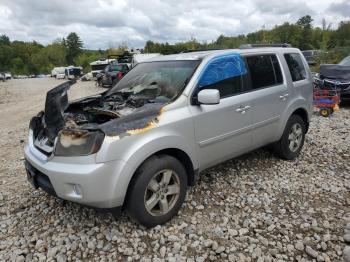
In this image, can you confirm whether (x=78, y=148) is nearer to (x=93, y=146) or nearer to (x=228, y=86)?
(x=93, y=146)

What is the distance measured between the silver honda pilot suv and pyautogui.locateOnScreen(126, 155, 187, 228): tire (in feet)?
0.03

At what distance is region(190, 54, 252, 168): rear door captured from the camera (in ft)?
12.6

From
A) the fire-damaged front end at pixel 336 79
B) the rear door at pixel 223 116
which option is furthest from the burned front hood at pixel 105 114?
the fire-damaged front end at pixel 336 79

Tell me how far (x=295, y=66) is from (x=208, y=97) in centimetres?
248

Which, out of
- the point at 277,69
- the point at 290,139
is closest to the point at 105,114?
the point at 277,69

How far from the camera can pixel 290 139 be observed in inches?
211

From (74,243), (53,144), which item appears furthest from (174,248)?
(53,144)

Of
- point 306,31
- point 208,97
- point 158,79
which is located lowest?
point 208,97

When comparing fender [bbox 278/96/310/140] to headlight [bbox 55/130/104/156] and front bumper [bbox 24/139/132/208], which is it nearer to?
front bumper [bbox 24/139/132/208]

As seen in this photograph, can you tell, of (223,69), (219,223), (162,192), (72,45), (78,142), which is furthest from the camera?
(72,45)

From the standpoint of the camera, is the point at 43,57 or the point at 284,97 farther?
the point at 43,57

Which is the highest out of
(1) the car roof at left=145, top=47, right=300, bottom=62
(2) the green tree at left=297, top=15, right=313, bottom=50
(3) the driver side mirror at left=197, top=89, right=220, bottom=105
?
(2) the green tree at left=297, top=15, right=313, bottom=50

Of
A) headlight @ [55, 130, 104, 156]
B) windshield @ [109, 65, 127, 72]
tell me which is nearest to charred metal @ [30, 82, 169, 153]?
headlight @ [55, 130, 104, 156]

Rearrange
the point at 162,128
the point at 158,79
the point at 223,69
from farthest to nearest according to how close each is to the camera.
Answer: the point at 158,79, the point at 223,69, the point at 162,128
